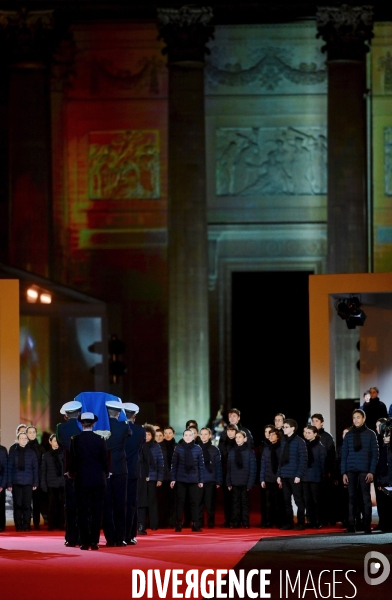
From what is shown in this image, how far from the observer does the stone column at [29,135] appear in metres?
34.2

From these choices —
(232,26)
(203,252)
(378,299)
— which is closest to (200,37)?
(232,26)

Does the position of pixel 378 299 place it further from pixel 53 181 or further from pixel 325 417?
pixel 53 181

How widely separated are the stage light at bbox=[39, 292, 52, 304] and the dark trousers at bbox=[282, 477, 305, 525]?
889 cm

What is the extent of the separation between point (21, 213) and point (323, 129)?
8.58 metres

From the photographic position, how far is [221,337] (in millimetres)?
36969

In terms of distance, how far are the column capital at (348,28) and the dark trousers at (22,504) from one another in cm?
1701

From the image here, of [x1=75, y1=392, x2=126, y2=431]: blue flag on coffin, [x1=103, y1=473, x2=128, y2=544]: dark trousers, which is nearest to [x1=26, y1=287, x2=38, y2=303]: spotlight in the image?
[x1=75, y1=392, x2=126, y2=431]: blue flag on coffin

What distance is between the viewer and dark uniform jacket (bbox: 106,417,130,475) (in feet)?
58.3

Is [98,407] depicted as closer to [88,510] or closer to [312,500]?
[88,510]

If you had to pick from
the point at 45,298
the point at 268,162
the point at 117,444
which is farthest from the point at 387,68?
the point at 117,444

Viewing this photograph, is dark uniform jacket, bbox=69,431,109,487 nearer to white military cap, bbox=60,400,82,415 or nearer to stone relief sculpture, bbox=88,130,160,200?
white military cap, bbox=60,400,82,415

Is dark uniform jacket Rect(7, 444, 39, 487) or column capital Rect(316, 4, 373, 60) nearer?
dark uniform jacket Rect(7, 444, 39, 487)

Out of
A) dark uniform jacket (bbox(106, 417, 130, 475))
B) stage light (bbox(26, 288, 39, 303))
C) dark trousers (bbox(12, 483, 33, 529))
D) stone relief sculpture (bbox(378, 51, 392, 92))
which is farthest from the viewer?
stone relief sculpture (bbox(378, 51, 392, 92))

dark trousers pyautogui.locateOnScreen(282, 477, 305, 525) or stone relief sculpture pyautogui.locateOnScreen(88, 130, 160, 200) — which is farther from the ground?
stone relief sculpture pyautogui.locateOnScreen(88, 130, 160, 200)
